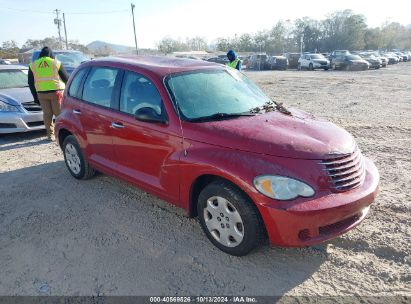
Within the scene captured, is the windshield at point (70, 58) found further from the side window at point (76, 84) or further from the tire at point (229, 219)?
the tire at point (229, 219)

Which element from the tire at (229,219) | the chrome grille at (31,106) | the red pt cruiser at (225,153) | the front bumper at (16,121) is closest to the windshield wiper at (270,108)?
the red pt cruiser at (225,153)

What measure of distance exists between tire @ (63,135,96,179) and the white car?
3146cm

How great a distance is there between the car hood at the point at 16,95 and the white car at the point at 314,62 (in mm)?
29572

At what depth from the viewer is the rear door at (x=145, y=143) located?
11.7ft

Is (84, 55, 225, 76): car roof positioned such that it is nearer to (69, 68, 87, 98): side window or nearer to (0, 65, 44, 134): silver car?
(69, 68, 87, 98): side window

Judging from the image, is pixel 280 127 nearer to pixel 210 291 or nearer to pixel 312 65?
pixel 210 291

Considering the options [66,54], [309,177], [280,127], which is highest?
[66,54]

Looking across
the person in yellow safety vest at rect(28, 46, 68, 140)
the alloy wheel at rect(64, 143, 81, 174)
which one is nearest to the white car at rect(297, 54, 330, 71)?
the person in yellow safety vest at rect(28, 46, 68, 140)

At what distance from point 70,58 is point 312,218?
37.6 feet

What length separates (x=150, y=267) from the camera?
3162 mm

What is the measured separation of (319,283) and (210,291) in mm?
890

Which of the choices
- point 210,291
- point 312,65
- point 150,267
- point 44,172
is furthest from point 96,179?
point 312,65

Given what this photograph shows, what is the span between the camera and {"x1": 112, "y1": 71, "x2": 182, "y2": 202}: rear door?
3.55 m

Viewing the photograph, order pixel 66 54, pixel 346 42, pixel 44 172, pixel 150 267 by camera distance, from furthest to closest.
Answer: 1. pixel 346 42
2. pixel 66 54
3. pixel 44 172
4. pixel 150 267
